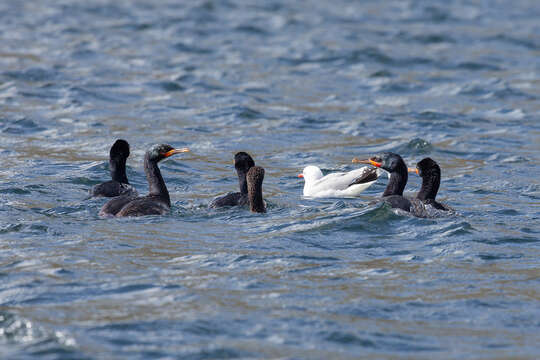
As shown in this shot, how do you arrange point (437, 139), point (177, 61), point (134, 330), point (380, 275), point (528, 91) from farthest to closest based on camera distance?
point (177, 61), point (528, 91), point (437, 139), point (380, 275), point (134, 330)

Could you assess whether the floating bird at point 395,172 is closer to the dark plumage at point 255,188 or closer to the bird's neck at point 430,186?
the bird's neck at point 430,186

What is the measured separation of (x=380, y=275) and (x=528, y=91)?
51.3 feet

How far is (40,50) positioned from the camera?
91.0 ft

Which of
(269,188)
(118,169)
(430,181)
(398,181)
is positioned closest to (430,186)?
(430,181)

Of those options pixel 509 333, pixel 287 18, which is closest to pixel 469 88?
pixel 287 18

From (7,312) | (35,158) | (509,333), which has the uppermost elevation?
(35,158)

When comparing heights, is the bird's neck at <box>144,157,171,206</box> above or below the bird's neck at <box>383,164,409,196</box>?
above

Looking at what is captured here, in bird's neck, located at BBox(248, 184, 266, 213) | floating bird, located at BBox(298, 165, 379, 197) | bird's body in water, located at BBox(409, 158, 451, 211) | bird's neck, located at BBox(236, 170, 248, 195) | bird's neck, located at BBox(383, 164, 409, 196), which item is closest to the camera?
bird's neck, located at BBox(248, 184, 266, 213)

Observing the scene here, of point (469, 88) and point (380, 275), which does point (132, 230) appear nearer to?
point (380, 275)

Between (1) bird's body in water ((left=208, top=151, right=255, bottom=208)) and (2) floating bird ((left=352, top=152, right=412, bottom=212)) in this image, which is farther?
(2) floating bird ((left=352, top=152, right=412, bottom=212))

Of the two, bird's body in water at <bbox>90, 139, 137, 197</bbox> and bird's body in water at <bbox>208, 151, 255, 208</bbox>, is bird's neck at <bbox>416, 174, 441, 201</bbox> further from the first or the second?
bird's body in water at <bbox>90, 139, 137, 197</bbox>

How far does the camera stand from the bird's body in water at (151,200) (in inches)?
464

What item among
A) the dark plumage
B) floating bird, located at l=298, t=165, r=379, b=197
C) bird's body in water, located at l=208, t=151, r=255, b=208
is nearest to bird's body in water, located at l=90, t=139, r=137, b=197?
bird's body in water, located at l=208, t=151, r=255, b=208

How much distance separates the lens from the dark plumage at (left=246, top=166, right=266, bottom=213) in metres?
12.2
